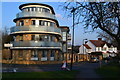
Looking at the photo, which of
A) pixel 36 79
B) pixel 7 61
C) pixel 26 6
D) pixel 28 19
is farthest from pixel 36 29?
pixel 36 79

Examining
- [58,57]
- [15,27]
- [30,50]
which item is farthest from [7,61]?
[58,57]

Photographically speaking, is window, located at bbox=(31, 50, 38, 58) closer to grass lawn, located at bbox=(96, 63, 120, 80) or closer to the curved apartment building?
the curved apartment building

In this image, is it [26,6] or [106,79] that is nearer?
[106,79]

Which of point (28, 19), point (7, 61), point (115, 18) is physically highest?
point (28, 19)

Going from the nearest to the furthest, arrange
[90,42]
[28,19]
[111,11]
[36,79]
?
[111,11] < [36,79] < [28,19] < [90,42]

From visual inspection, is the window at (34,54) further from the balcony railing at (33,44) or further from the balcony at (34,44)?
the balcony railing at (33,44)

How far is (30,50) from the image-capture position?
41031mm

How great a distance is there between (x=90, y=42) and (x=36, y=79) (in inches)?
3263

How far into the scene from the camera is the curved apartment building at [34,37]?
40875 mm

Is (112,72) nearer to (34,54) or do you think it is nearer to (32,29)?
(34,54)

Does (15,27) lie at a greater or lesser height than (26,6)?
lesser

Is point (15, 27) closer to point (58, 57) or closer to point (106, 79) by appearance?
point (58, 57)

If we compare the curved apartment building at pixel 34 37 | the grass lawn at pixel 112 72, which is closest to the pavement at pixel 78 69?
the grass lawn at pixel 112 72

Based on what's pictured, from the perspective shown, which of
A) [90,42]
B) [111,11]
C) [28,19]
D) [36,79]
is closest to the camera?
[111,11]
